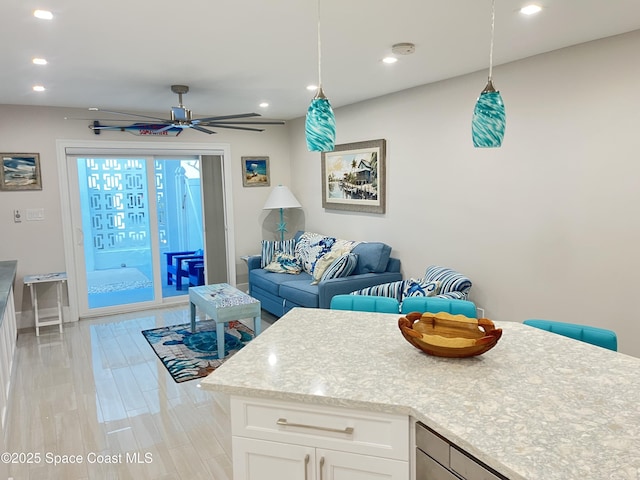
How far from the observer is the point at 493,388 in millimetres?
1483

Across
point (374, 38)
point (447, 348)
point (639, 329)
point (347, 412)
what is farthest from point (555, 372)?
point (374, 38)

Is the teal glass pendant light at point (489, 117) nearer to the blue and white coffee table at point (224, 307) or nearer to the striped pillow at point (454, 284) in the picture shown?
the striped pillow at point (454, 284)

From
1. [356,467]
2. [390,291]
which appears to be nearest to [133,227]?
[390,291]

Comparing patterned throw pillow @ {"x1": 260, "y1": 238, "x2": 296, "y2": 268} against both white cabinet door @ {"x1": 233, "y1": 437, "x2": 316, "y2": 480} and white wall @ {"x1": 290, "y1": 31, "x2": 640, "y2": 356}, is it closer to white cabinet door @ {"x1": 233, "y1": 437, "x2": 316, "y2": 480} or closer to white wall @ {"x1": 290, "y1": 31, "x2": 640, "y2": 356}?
white wall @ {"x1": 290, "y1": 31, "x2": 640, "y2": 356}

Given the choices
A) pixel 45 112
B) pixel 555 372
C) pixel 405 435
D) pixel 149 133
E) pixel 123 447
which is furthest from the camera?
pixel 149 133

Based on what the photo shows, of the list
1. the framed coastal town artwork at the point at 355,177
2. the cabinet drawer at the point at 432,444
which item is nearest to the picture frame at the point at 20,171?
the framed coastal town artwork at the point at 355,177

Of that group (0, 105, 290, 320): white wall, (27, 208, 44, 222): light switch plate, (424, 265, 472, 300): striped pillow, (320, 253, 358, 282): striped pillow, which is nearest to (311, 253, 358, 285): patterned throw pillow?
(320, 253, 358, 282): striped pillow

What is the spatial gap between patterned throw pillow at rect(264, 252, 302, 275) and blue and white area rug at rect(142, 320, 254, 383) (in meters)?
0.80

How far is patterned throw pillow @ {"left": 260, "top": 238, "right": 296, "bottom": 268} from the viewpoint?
19.4 ft

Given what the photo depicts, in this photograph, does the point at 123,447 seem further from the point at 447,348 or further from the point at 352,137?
the point at 352,137

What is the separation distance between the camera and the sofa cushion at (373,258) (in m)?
4.81

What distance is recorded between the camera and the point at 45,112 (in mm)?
5137

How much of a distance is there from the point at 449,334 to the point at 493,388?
39 cm

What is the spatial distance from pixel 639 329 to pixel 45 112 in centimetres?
599
